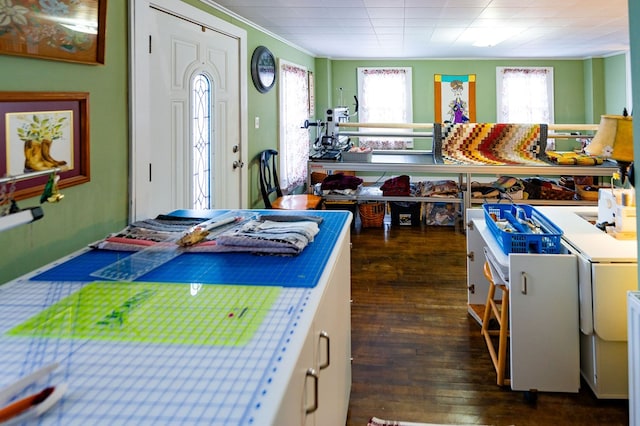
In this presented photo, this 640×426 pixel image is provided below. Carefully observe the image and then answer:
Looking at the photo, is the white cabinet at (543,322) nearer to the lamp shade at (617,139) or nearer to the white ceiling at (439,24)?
the lamp shade at (617,139)

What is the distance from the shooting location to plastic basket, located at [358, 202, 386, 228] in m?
5.57

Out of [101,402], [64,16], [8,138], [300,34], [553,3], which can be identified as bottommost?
[101,402]

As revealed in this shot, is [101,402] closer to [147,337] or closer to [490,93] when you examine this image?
[147,337]

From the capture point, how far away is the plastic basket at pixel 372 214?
557cm

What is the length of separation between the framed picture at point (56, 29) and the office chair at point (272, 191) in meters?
2.80

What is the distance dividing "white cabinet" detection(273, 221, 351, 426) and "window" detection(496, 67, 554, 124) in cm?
663

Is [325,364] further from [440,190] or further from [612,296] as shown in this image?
→ [440,190]

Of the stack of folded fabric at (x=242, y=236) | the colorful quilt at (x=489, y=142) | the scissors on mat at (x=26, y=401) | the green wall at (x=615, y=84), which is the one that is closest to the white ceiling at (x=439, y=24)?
the green wall at (x=615, y=84)

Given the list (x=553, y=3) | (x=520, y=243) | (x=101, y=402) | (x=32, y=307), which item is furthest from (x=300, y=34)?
(x=101, y=402)

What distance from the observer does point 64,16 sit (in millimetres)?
1650

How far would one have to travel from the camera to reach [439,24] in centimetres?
443

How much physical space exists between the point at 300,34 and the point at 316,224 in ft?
12.4

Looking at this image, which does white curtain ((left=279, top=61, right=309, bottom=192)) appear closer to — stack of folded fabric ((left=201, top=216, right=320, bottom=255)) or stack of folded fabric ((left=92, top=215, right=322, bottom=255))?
stack of folded fabric ((left=92, top=215, right=322, bottom=255))

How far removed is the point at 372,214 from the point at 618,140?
3.61m
